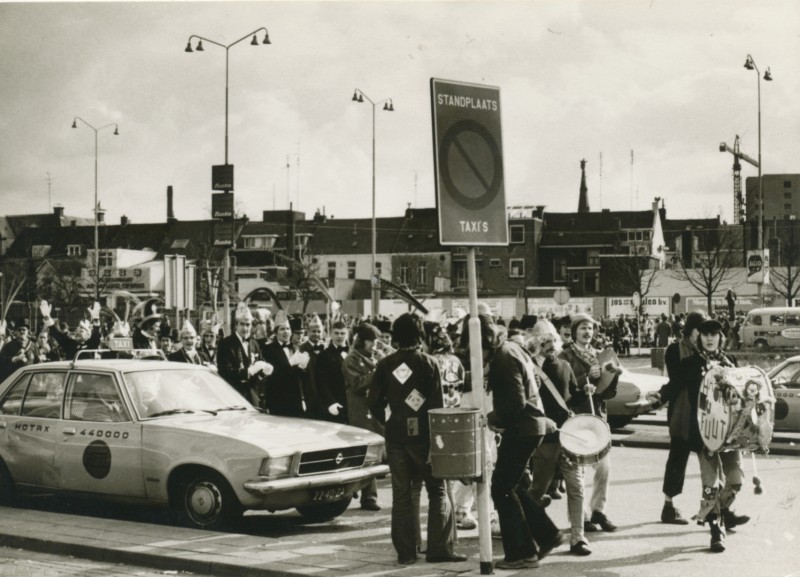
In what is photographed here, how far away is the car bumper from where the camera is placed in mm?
8250

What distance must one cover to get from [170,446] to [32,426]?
1.73m

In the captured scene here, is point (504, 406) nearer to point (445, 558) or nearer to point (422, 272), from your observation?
point (445, 558)

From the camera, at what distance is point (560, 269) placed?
82000mm

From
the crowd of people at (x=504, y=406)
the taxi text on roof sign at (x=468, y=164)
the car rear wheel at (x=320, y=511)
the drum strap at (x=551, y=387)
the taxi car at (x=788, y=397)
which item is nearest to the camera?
the taxi text on roof sign at (x=468, y=164)

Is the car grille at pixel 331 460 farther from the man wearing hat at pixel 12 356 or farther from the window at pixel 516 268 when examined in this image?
the window at pixel 516 268

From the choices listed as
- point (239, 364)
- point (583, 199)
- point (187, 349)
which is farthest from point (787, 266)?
point (583, 199)

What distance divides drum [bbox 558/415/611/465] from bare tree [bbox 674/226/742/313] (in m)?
40.2

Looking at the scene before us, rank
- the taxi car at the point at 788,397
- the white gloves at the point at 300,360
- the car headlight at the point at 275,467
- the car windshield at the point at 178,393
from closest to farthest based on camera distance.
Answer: the car headlight at the point at 275,467 < the car windshield at the point at 178,393 < the white gloves at the point at 300,360 < the taxi car at the point at 788,397

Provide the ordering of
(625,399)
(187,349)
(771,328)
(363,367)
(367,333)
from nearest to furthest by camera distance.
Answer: (367,333), (363,367), (187,349), (625,399), (771,328)

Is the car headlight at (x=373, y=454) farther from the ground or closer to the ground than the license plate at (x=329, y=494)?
farther from the ground

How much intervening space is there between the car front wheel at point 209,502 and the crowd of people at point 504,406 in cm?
141

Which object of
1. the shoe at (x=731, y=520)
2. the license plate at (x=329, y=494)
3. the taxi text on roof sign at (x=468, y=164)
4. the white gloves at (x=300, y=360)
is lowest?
the shoe at (x=731, y=520)

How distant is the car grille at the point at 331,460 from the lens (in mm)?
8602

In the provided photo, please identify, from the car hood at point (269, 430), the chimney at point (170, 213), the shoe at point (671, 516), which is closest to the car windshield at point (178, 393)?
the car hood at point (269, 430)
